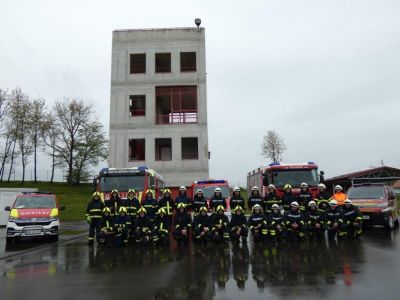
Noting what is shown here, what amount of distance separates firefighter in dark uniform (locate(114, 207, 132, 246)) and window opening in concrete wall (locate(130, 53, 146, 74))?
22.3 meters

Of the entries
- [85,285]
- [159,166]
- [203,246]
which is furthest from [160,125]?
[85,285]

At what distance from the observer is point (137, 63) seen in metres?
34.0

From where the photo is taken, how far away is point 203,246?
11.6 meters

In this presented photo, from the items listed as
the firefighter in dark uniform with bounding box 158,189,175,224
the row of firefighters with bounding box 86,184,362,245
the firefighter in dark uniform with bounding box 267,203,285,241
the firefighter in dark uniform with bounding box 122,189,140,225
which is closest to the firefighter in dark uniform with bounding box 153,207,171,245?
the row of firefighters with bounding box 86,184,362,245

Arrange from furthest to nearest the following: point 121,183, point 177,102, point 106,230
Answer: point 177,102
point 121,183
point 106,230

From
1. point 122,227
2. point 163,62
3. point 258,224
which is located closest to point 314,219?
point 258,224

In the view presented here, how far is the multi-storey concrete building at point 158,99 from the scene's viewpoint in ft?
97.2

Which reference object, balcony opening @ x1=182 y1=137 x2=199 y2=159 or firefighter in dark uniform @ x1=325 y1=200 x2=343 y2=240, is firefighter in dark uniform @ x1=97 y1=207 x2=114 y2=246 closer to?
firefighter in dark uniform @ x1=325 y1=200 x2=343 y2=240

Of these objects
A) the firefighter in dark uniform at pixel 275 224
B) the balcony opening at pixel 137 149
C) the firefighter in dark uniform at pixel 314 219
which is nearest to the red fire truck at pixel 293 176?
the firefighter in dark uniform at pixel 314 219

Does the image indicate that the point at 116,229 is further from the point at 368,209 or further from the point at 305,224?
the point at 368,209

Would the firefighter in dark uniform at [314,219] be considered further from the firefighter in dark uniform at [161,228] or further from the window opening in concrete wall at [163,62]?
the window opening in concrete wall at [163,62]

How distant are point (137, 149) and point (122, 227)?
20.8 metres

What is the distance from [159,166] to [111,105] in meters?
6.23

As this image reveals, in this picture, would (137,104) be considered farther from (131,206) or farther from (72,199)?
(131,206)
